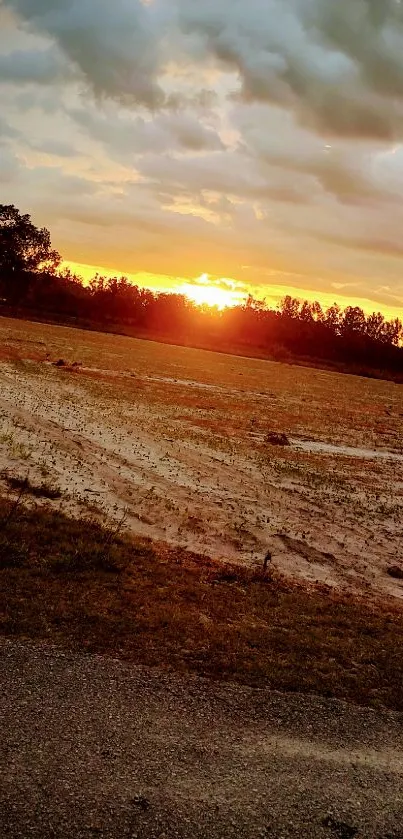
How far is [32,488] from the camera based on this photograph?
14984mm

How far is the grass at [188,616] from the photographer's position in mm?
8055

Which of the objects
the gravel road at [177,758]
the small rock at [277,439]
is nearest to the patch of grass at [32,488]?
the gravel road at [177,758]

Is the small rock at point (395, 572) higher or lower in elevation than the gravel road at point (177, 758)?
higher

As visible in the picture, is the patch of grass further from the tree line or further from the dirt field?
the tree line

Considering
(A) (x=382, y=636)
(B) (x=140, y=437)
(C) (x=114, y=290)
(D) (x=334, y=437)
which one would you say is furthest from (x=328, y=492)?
(C) (x=114, y=290)

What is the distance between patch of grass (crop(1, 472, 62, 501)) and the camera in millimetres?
14656

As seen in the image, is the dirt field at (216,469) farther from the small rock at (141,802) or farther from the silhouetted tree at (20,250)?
the silhouetted tree at (20,250)

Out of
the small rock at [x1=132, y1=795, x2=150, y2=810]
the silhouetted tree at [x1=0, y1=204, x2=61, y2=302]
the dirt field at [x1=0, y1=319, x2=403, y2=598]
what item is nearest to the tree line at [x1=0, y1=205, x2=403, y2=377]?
the silhouetted tree at [x1=0, y1=204, x2=61, y2=302]

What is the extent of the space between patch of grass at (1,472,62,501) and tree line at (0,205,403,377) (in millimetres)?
92432

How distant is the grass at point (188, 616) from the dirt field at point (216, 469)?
1.59m

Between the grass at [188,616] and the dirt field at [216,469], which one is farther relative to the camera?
the dirt field at [216,469]

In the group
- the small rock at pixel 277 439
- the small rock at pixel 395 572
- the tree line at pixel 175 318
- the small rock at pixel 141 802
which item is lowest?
the small rock at pixel 141 802

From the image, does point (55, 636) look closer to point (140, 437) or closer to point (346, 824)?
point (346, 824)

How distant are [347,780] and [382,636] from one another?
4001 mm
